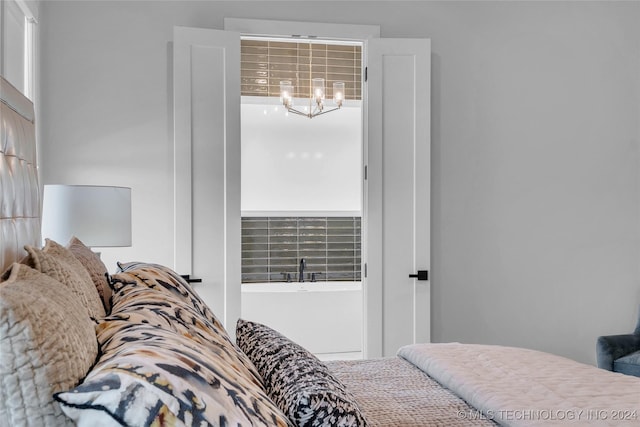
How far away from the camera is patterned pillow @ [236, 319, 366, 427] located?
1.08 meters

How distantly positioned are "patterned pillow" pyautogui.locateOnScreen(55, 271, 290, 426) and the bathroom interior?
15.5ft

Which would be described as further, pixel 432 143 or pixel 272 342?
pixel 432 143

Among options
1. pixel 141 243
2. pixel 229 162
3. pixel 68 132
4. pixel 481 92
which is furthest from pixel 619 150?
pixel 68 132

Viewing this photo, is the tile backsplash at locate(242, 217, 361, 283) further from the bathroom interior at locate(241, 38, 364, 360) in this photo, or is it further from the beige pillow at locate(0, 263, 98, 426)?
the beige pillow at locate(0, 263, 98, 426)

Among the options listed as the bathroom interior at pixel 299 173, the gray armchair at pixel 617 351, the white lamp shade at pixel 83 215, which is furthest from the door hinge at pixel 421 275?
the bathroom interior at pixel 299 173

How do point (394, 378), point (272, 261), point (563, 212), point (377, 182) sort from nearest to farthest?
point (394, 378) → point (377, 182) → point (563, 212) → point (272, 261)

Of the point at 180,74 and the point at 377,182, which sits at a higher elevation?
the point at 180,74

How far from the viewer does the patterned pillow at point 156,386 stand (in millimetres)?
703

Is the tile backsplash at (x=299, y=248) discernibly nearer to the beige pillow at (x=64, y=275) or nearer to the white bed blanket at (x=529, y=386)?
the white bed blanket at (x=529, y=386)

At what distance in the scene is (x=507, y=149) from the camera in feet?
12.9

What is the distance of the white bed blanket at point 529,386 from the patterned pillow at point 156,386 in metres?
0.71

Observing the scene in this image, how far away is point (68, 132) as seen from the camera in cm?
335

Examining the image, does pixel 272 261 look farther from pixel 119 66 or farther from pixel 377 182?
pixel 119 66

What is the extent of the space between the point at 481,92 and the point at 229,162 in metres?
1.84
